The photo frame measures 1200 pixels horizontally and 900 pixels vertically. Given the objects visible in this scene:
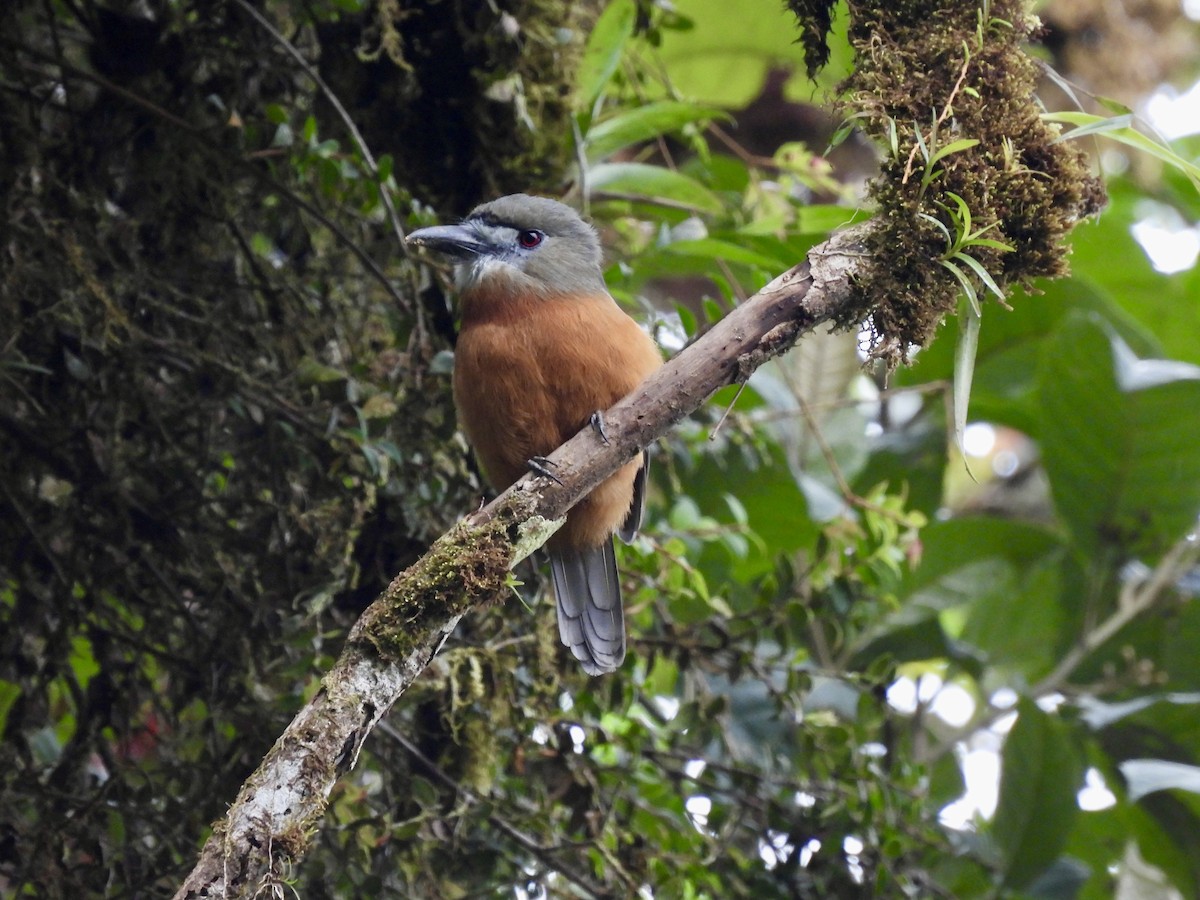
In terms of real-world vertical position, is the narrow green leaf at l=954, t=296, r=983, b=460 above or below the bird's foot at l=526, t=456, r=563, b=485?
Result: above

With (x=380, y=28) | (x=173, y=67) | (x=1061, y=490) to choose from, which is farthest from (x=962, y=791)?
(x=173, y=67)

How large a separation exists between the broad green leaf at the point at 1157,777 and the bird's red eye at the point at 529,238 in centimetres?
211

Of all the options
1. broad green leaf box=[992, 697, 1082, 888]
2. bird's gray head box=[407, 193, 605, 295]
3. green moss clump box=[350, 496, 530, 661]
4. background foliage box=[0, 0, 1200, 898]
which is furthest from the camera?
broad green leaf box=[992, 697, 1082, 888]

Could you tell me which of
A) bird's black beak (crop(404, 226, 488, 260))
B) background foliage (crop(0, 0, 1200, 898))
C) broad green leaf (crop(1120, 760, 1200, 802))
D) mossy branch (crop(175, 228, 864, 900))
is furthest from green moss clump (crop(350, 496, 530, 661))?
broad green leaf (crop(1120, 760, 1200, 802))

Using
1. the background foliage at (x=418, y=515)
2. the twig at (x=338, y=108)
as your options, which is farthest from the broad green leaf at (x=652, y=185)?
the twig at (x=338, y=108)

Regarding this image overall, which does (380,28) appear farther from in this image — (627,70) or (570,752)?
(570,752)

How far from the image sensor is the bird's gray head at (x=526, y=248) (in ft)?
9.58

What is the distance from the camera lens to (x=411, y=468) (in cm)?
268

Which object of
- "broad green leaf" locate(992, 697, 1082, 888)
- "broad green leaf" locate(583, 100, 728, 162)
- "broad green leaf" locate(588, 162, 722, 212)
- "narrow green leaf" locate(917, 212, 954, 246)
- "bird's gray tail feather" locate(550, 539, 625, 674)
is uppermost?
"broad green leaf" locate(583, 100, 728, 162)

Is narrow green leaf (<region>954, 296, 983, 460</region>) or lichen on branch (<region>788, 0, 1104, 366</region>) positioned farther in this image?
lichen on branch (<region>788, 0, 1104, 366</region>)

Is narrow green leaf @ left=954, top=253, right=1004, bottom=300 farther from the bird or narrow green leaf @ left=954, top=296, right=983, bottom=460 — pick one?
the bird

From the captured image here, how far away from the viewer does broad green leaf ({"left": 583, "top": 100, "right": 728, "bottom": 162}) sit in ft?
10.6

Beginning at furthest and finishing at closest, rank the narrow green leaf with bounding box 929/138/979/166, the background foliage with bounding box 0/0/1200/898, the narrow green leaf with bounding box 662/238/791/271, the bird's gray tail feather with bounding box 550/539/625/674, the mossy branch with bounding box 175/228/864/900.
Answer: the narrow green leaf with bounding box 662/238/791/271 → the bird's gray tail feather with bounding box 550/539/625/674 → the background foliage with bounding box 0/0/1200/898 → the narrow green leaf with bounding box 929/138/979/166 → the mossy branch with bounding box 175/228/864/900

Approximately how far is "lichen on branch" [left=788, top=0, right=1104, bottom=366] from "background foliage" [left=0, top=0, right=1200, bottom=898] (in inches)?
6.7
